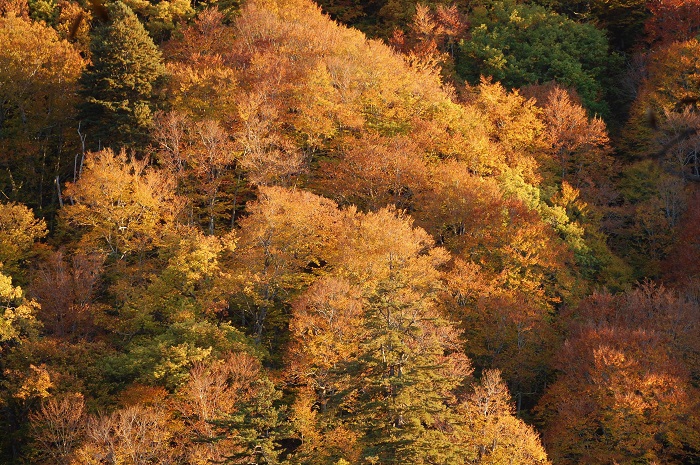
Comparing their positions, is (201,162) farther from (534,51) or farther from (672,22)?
(672,22)

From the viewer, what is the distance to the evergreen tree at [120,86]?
156 ft

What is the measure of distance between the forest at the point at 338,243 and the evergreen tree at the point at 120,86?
0.16 meters

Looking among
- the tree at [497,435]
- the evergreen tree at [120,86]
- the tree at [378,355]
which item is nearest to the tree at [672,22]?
the tree at [378,355]

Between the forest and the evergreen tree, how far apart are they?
161 mm

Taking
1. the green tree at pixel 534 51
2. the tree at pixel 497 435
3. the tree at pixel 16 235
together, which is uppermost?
the green tree at pixel 534 51

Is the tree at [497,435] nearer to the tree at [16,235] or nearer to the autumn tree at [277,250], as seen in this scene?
the autumn tree at [277,250]

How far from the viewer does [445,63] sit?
202 feet

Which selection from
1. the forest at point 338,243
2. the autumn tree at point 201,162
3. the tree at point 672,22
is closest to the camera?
the forest at point 338,243

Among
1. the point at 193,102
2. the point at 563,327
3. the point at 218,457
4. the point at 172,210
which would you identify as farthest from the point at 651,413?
the point at 193,102

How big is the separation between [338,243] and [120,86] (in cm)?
1686

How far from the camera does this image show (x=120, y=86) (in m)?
48.3

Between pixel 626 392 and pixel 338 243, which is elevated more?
pixel 338 243

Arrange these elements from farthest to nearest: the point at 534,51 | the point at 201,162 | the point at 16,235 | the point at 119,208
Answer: the point at 534,51 → the point at 201,162 → the point at 16,235 → the point at 119,208

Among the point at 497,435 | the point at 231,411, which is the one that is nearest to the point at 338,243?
the point at 231,411
